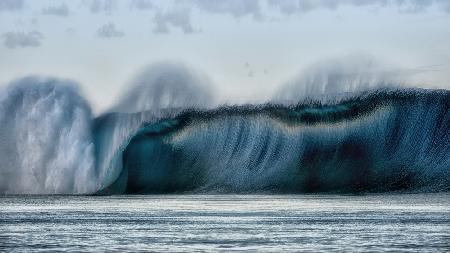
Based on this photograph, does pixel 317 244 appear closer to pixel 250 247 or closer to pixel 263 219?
pixel 250 247

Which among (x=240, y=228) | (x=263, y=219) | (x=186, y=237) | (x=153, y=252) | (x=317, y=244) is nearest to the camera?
(x=153, y=252)

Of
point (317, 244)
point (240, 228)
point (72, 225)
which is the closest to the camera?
point (317, 244)

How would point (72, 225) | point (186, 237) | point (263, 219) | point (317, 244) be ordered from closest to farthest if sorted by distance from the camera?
point (317, 244) < point (186, 237) < point (72, 225) < point (263, 219)

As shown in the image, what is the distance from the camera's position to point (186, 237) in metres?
59.4

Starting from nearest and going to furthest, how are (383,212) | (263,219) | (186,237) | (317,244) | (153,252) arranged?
(153,252) → (317,244) → (186,237) → (263,219) → (383,212)

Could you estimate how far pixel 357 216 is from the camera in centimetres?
8425

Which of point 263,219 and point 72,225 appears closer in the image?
point 72,225

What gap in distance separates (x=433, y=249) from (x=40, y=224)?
36.1 meters

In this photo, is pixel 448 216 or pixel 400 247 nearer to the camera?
pixel 400 247

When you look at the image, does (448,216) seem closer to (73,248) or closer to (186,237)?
(186,237)

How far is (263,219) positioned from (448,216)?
15.0 metres

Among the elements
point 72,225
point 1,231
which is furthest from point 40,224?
point 1,231

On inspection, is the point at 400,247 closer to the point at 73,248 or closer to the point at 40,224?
the point at 73,248

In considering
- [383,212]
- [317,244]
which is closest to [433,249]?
[317,244]
